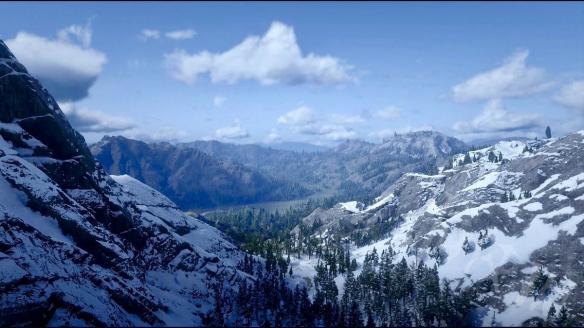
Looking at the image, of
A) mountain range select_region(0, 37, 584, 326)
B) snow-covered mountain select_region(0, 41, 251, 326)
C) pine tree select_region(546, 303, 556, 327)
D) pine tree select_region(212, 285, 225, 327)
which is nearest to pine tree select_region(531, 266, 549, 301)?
mountain range select_region(0, 37, 584, 326)

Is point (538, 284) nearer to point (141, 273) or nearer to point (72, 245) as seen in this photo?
point (141, 273)

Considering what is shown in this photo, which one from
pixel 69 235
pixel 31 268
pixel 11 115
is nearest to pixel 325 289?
pixel 69 235

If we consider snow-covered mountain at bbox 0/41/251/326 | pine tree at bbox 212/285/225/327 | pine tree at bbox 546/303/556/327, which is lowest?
pine tree at bbox 546/303/556/327

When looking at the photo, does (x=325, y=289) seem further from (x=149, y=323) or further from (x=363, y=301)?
(x=149, y=323)

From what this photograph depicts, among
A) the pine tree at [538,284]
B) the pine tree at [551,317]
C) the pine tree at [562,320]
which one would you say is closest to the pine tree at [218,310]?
the pine tree at [551,317]

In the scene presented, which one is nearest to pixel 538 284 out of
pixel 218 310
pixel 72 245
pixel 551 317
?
pixel 551 317

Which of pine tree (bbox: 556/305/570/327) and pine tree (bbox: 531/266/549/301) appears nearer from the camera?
pine tree (bbox: 556/305/570/327)

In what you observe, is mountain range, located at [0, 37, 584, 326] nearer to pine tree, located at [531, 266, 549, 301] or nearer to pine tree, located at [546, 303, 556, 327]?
pine tree, located at [531, 266, 549, 301]

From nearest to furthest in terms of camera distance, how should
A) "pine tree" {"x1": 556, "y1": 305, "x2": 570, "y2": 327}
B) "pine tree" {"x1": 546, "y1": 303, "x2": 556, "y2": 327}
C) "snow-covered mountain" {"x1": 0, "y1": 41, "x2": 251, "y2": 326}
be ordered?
"snow-covered mountain" {"x1": 0, "y1": 41, "x2": 251, "y2": 326}
"pine tree" {"x1": 556, "y1": 305, "x2": 570, "y2": 327}
"pine tree" {"x1": 546, "y1": 303, "x2": 556, "y2": 327}

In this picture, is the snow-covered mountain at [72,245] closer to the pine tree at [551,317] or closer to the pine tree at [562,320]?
the pine tree at [551,317]
